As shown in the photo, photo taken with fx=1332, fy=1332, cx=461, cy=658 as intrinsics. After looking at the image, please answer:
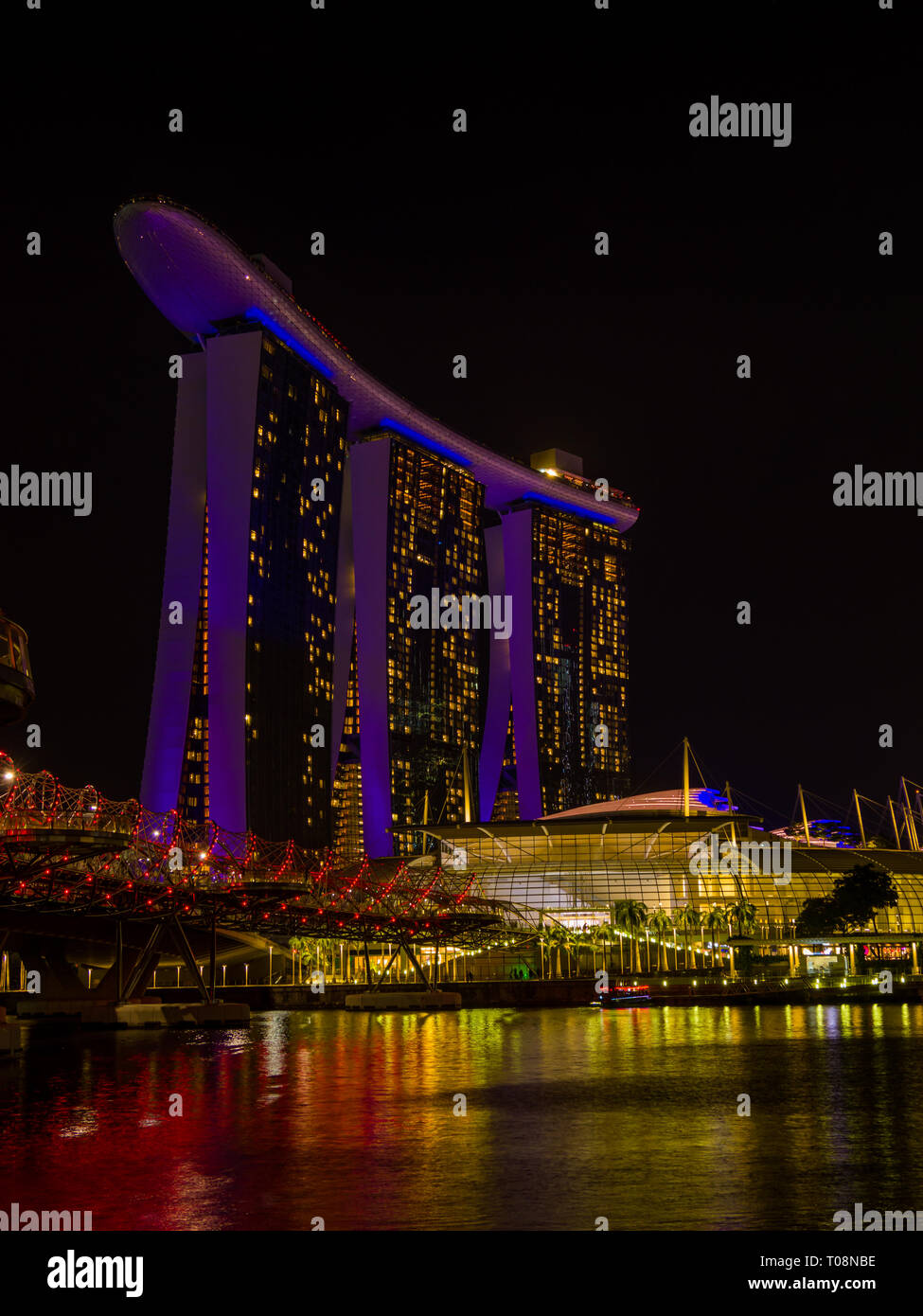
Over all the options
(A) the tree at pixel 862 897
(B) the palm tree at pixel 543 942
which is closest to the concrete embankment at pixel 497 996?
(A) the tree at pixel 862 897

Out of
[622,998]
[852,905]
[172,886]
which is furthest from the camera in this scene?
[852,905]

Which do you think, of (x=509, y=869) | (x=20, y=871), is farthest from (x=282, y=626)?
(x=20, y=871)

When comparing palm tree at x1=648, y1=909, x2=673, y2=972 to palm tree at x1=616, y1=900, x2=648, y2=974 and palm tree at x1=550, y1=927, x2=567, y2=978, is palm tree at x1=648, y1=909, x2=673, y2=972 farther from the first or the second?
palm tree at x1=550, y1=927, x2=567, y2=978

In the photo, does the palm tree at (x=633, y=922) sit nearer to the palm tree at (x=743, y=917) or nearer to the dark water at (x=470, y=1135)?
the palm tree at (x=743, y=917)

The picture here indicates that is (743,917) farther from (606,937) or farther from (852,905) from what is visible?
(606,937)

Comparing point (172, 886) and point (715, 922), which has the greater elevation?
point (172, 886)

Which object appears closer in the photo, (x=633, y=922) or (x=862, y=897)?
(x=862, y=897)

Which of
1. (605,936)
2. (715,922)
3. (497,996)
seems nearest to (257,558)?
(605,936)
